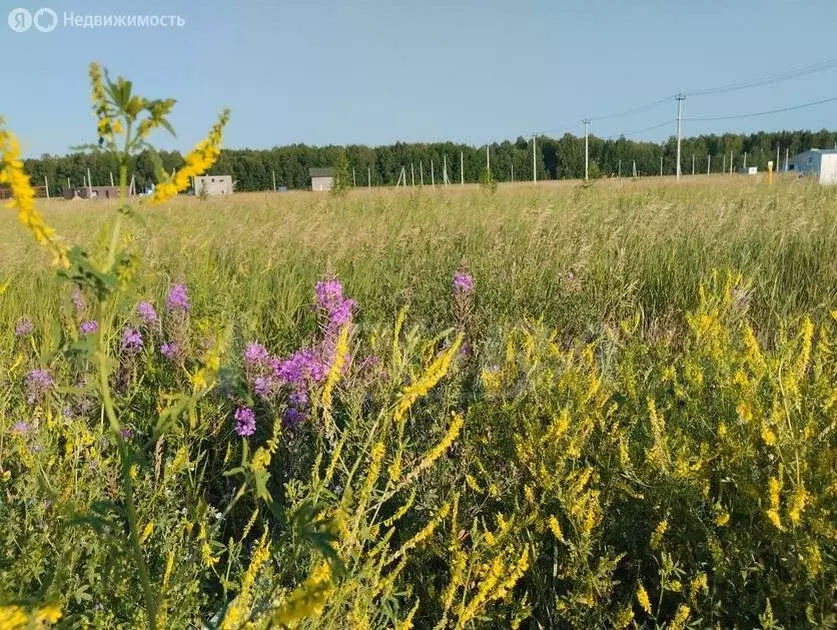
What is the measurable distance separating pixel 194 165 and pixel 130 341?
5.47 feet

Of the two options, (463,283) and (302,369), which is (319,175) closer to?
(463,283)

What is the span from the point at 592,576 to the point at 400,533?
537 mm

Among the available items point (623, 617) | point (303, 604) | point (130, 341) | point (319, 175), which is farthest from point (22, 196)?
point (319, 175)

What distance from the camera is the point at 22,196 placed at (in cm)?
66

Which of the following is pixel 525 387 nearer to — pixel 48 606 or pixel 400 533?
pixel 400 533

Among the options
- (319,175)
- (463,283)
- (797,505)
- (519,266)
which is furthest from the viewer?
(319,175)

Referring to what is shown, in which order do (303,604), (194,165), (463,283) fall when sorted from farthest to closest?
(463,283)
(194,165)
(303,604)

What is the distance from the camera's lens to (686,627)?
53.8 inches

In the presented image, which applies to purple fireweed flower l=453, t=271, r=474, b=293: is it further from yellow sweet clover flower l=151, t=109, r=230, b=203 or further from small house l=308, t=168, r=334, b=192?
small house l=308, t=168, r=334, b=192

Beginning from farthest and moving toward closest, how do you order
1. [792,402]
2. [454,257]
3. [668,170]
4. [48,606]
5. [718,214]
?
[668,170] < [718,214] < [454,257] < [792,402] < [48,606]

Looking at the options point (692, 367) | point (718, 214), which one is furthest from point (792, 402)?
point (718, 214)

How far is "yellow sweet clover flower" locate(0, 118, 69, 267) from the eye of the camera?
0.65 meters

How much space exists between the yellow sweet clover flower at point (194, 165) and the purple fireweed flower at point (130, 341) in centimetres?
157

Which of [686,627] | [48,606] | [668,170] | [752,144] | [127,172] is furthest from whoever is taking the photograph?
[752,144]
